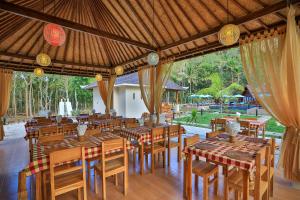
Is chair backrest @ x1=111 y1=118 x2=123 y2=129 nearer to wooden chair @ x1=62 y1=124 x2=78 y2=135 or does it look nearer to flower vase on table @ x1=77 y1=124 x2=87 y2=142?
wooden chair @ x1=62 y1=124 x2=78 y2=135

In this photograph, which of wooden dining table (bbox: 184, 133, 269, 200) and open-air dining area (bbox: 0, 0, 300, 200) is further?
open-air dining area (bbox: 0, 0, 300, 200)

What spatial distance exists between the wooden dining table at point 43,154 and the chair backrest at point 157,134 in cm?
74

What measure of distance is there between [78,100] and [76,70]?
10961mm

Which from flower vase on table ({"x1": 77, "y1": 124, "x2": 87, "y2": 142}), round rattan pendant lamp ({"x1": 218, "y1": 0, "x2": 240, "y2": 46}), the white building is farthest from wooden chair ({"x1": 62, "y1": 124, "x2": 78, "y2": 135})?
the white building

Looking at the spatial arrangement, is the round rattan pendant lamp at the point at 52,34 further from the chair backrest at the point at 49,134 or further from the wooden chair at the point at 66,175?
the wooden chair at the point at 66,175

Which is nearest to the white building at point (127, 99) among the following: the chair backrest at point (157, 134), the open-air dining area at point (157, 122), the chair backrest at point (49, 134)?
the open-air dining area at point (157, 122)

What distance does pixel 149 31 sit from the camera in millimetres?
4902

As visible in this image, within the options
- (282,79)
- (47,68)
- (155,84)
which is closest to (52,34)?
(155,84)

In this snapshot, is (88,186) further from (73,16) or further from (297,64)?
(73,16)

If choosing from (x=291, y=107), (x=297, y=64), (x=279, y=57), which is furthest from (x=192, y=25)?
(x=291, y=107)

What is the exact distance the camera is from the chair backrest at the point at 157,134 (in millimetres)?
3338

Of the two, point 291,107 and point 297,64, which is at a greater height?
point 297,64

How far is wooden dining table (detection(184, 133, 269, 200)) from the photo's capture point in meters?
1.82

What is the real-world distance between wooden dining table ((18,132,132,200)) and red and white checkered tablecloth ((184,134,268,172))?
129 centimetres
